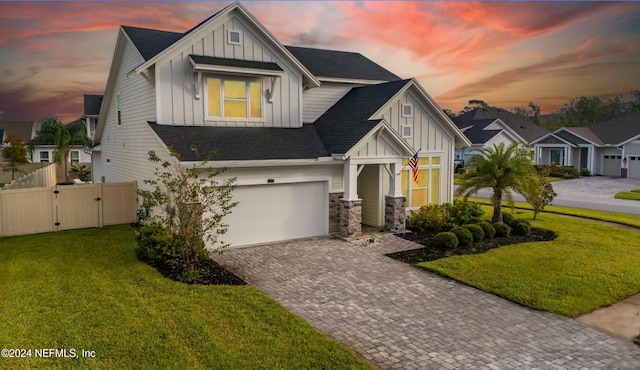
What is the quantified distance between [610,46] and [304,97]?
3503 cm

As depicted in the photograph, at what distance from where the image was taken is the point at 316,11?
23938 millimetres

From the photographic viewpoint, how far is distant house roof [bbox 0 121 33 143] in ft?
176

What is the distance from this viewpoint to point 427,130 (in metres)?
18.7

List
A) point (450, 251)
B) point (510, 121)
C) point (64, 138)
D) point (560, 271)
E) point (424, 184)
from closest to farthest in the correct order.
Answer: point (560, 271)
point (450, 251)
point (424, 184)
point (64, 138)
point (510, 121)

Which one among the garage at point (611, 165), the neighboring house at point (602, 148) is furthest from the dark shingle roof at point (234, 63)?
the garage at point (611, 165)

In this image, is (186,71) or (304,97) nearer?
(186,71)

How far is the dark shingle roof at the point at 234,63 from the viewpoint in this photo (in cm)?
1521

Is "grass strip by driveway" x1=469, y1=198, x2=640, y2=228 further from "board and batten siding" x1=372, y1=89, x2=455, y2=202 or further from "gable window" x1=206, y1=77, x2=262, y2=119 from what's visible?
"gable window" x1=206, y1=77, x2=262, y2=119

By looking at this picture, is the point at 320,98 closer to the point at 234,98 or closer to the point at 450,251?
the point at 234,98

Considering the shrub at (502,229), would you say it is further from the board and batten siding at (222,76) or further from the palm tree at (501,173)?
the board and batten siding at (222,76)

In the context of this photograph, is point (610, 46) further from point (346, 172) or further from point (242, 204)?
point (242, 204)

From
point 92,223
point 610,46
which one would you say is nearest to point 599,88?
point 610,46

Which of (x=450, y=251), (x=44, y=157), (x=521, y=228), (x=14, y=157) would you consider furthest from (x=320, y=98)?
(x=44, y=157)

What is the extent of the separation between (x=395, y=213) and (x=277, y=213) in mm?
4407
